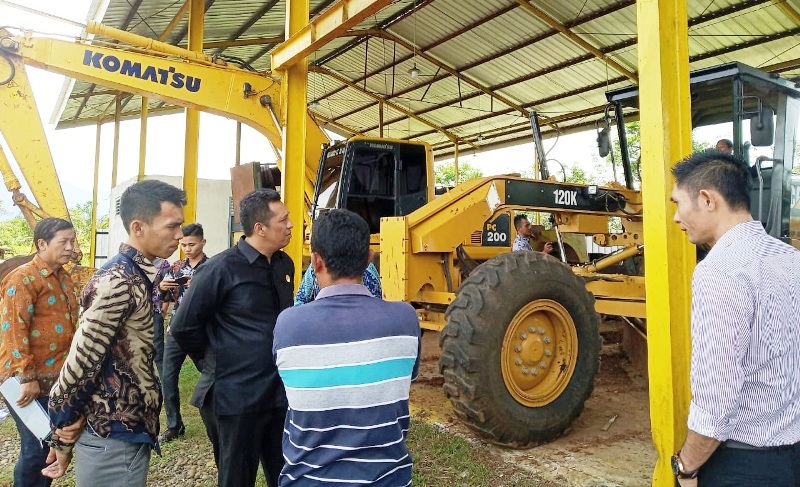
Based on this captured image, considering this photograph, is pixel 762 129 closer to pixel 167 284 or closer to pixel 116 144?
pixel 167 284

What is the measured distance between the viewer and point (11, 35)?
559cm

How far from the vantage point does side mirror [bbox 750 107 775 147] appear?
420cm

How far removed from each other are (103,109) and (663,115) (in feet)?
56.1

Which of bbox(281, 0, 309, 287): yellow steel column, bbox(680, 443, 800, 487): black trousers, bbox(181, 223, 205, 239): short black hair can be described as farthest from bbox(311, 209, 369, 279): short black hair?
bbox(281, 0, 309, 287): yellow steel column

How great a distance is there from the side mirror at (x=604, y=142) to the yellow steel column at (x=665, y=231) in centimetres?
266

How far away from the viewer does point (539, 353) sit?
4.22 meters

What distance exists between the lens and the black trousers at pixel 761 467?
63.3 inches

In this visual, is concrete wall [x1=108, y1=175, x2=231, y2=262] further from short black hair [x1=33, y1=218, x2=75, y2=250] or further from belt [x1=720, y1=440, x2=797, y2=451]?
belt [x1=720, y1=440, x2=797, y2=451]

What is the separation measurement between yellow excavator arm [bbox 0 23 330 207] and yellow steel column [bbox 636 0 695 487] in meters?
4.89

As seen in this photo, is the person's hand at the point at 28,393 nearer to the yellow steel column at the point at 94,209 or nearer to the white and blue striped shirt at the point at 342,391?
the white and blue striped shirt at the point at 342,391

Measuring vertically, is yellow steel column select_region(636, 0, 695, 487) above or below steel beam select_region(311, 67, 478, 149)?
below

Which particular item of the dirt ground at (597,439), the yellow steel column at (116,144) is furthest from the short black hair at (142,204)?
the yellow steel column at (116,144)

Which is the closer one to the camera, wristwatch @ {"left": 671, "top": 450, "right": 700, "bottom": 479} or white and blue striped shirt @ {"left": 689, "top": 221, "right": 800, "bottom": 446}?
white and blue striped shirt @ {"left": 689, "top": 221, "right": 800, "bottom": 446}

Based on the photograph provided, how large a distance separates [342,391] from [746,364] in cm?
113
